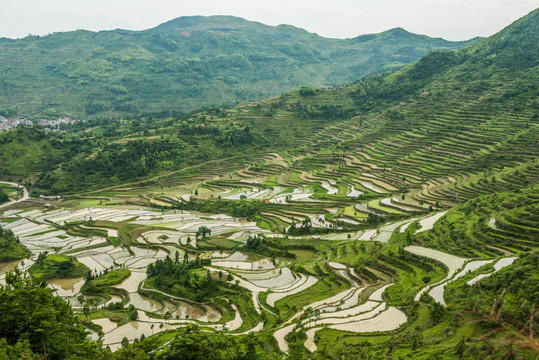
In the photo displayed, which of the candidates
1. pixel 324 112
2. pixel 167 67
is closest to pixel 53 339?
pixel 324 112

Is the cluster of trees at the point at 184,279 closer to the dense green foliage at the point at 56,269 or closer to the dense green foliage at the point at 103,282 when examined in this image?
the dense green foliage at the point at 103,282

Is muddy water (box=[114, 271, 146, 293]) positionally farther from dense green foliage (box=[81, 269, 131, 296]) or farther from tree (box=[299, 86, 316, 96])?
tree (box=[299, 86, 316, 96])

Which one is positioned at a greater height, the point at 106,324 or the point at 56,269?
the point at 56,269

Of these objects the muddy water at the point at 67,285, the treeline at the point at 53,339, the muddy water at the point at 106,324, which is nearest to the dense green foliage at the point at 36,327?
the treeline at the point at 53,339

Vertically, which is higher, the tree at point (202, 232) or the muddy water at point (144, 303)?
the tree at point (202, 232)

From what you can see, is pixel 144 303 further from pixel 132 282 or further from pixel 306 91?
pixel 306 91

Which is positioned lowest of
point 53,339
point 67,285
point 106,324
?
point 67,285

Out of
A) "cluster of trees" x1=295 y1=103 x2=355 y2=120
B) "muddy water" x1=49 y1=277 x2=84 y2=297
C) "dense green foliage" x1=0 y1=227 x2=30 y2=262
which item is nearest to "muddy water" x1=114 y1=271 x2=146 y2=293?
"muddy water" x1=49 y1=277 x2=84 y2=297
